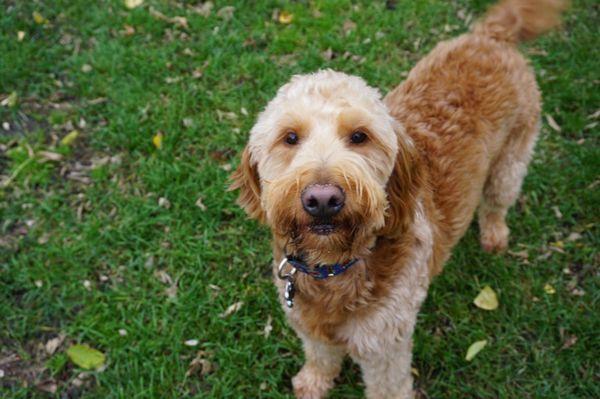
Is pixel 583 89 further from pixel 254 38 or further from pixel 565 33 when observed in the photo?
pixel 254 38

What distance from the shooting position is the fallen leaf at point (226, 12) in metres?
5.88

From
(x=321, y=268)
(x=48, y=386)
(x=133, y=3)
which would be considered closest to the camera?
(x=321, y=268)

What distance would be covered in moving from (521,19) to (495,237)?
1.64 metres

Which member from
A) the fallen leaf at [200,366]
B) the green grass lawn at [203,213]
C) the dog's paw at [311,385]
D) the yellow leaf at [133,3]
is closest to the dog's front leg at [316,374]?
the dog's paw at [311,385]

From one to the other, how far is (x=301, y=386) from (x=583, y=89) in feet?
12.5

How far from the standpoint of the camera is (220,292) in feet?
13.9

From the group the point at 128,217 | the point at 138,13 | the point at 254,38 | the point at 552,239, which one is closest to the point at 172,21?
the point at 138,13

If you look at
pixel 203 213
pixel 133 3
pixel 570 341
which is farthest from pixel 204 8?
pixel 570 341

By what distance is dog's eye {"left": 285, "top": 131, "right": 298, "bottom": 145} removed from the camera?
257cm

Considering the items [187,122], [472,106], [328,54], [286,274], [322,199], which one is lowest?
[187,122]

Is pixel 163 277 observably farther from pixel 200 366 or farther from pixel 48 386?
pixel 48 386

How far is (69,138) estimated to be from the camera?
200 inches

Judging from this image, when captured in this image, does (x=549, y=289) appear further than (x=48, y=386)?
Result: Yes

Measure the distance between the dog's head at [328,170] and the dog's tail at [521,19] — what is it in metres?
1.36
